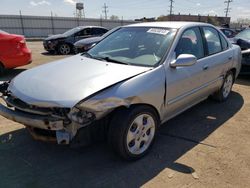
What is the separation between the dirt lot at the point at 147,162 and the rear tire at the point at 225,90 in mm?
1098

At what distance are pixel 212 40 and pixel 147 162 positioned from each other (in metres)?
2.75

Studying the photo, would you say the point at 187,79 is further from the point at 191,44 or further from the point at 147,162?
the point at 147,162

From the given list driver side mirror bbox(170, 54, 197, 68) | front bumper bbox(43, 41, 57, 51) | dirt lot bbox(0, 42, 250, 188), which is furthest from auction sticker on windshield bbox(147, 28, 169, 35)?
front bumper bbox(43, 41, 57, 51)

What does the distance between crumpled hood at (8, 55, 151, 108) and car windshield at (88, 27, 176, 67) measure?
0.76 ft

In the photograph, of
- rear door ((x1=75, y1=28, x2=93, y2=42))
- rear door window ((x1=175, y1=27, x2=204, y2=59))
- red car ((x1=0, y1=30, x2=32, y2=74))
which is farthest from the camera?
rear door ((x1=75, y1=28, x2=93, y2=42))

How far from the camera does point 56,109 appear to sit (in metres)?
2.73

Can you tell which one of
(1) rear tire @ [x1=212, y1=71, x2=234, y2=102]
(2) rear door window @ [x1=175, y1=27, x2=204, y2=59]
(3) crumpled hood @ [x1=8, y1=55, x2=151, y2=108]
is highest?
(2) rear door window @ [x1=175, y1=27, x2=204, y2=59]

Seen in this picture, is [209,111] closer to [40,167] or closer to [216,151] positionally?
[216,151]

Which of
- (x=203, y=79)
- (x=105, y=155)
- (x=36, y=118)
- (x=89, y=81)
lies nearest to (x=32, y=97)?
(x=36, y=118)

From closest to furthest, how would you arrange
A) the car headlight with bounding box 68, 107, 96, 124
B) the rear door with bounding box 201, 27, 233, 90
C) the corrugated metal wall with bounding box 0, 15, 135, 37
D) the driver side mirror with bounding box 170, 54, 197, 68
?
the car headlight with bounding box 68, 107, 96, 124, the driver side mirror with bounding box 170, 54, 197, 68, the rear door with bounding box 201, 27, 233, 90, the corrugated metal wall with bounding box 0, 15, 135, 37

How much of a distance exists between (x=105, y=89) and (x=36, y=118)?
788 mm

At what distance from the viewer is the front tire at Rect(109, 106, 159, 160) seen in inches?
113

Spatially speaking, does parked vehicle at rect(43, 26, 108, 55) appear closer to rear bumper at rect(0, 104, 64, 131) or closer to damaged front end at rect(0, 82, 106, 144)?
rear bumper at rect(0, 104, 64, 131)

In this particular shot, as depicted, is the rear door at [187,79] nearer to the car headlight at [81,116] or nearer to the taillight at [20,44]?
the car headlight at [81,116]
